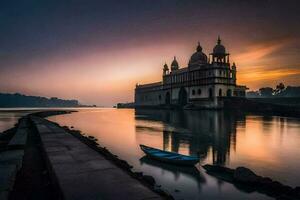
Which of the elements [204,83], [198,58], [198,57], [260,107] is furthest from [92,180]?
[198,57]

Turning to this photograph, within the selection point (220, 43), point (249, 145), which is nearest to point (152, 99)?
point (220, 43)

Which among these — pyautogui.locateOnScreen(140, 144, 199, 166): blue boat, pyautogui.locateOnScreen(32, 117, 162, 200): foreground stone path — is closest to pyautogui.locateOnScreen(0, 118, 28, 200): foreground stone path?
pyautogui.locateOnScreen(32, 117, 162, 200): foreground stone path

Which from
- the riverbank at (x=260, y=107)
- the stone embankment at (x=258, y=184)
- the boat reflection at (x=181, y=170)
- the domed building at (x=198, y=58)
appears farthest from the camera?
the domed building at (x=198, y=58)

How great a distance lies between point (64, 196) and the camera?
9195mm

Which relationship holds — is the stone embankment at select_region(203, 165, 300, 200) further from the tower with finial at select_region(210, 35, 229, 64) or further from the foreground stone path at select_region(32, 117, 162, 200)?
the tower with finial at select_region(210, 35, 229, 64)

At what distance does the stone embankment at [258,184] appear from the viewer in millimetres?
12693

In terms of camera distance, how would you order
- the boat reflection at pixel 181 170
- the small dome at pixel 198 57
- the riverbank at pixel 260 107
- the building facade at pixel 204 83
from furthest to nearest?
the small dome at pixel 198 57 → the building facade at pixel 204 83 → the riverbank at pixel 260 107 → the boat reflection at pixel 181 170

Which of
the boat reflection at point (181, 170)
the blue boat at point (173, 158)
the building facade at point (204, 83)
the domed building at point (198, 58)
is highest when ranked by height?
the domed building at point (198, 58)

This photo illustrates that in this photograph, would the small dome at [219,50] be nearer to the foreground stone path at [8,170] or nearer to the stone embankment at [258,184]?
the stone embankment at [258,184]

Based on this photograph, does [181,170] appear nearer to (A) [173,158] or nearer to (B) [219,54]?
(A) [173,158]

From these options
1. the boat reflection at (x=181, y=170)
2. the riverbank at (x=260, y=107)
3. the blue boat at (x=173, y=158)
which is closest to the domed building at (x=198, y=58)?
the riverbank at (x=260, y=107)

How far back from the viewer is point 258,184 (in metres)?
14.3

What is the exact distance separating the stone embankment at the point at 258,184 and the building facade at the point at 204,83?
92.9 meters

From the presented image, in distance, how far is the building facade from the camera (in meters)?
109
